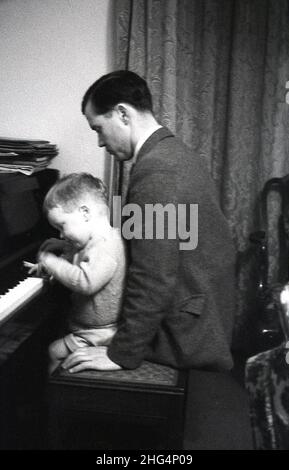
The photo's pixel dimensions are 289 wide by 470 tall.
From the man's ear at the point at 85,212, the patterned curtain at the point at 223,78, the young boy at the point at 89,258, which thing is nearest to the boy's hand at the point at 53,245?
the young boy at the point at 89,258

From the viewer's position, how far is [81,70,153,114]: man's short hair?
5.41 ft

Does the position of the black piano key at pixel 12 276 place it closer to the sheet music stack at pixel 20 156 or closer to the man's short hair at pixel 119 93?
the sheet music stack at pixel 20 156

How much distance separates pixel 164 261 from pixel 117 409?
0.47m

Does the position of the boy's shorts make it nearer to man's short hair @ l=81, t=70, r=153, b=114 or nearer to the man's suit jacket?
the man's suit jacket

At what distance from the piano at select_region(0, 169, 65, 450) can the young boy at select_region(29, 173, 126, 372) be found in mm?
176

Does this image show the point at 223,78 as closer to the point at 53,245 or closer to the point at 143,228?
the point at 53,245

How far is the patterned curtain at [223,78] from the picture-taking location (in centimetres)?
255

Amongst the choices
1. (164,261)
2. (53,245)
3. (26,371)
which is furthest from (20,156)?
(164,261)

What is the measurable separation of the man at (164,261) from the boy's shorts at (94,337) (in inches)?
2.6

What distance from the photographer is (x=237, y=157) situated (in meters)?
2.71

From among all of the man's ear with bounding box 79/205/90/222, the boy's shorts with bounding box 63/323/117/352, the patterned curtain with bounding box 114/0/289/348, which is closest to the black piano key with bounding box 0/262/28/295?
the boy's shorts with bounding box 63/323/117/352
